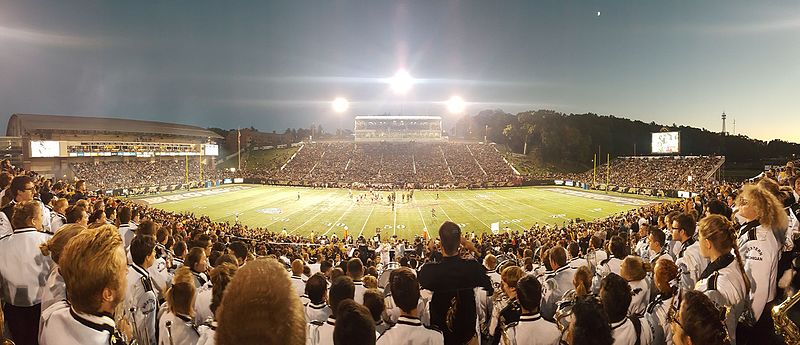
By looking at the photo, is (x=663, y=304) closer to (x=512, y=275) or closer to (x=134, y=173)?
(x=512, y=275)

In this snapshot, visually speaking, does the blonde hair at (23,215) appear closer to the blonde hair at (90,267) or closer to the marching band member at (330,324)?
the blonde hair at (90,267)

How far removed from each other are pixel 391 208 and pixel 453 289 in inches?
1734

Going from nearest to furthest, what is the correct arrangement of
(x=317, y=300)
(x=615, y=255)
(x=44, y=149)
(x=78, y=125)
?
(x=317, y=300)
(x=615, y=255)
(x=44, y=149)
(x=78, y=125)

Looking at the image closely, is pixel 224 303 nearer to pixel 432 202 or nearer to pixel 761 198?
pixel 761 198

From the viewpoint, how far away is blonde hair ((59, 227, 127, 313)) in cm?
271

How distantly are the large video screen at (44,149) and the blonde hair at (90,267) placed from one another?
261ft

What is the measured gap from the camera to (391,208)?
48312 millimetres

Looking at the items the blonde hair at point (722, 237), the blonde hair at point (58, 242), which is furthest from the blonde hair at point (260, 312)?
the blonde hair at point (722, 237)

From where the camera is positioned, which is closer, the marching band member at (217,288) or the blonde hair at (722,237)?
the blonde hair at (722,237)

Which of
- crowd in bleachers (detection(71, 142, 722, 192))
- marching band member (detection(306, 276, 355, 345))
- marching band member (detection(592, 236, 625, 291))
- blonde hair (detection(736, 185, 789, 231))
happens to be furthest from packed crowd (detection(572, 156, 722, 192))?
marching band member (detection(306, 276, 355, 345))

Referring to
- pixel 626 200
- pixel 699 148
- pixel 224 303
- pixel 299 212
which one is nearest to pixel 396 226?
pixel 299 212

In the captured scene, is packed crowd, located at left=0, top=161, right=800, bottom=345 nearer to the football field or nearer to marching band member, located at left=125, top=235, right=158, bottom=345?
marching band member, located at left=125, top=235, right=158, bottom=345

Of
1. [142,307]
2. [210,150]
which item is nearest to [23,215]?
[142,307]

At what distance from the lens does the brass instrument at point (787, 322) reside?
3188 mm
